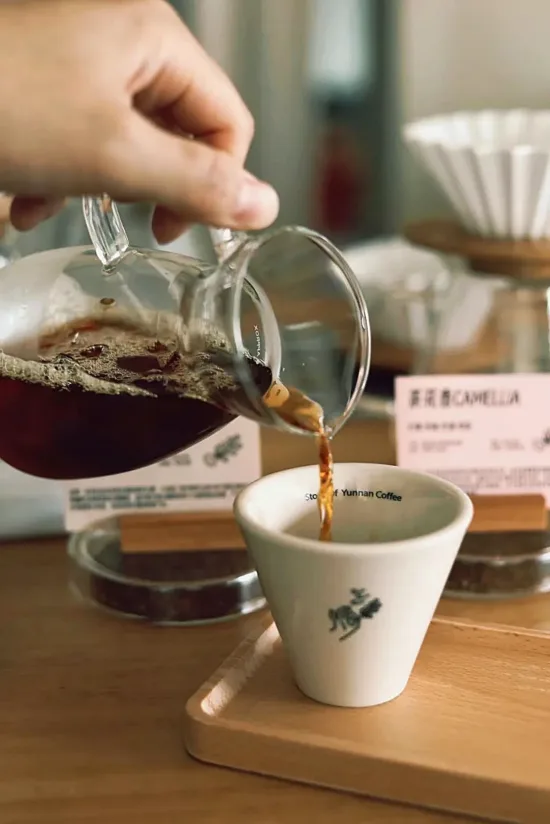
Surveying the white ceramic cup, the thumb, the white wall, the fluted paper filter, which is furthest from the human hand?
the white wall

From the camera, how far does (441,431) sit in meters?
0.67

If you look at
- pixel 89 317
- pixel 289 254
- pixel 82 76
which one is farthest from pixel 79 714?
pixel 289 254

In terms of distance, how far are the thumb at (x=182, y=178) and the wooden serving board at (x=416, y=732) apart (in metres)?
0.24

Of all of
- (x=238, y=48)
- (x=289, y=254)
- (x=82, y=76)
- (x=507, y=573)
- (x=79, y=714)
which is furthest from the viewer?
(x=238, y=48)

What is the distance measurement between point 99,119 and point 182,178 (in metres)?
0.04

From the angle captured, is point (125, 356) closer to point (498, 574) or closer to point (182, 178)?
point (182, 178)

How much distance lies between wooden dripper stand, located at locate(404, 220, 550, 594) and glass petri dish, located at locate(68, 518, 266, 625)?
0.16 metres

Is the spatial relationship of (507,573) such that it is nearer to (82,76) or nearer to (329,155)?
(82,76)

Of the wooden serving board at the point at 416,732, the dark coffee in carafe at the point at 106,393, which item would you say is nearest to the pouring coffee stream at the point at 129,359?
the dark coffee in carafe at the point at 106,393

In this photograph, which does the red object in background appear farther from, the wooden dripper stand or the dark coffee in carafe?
the dark coffee in carafe

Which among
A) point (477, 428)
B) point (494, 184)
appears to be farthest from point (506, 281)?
point (477, 428)

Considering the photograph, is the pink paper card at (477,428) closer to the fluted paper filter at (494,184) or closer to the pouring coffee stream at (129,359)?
the pouring coffee stream at (129,359)

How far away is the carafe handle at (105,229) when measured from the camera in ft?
1.76

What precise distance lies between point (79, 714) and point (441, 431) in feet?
1.00
